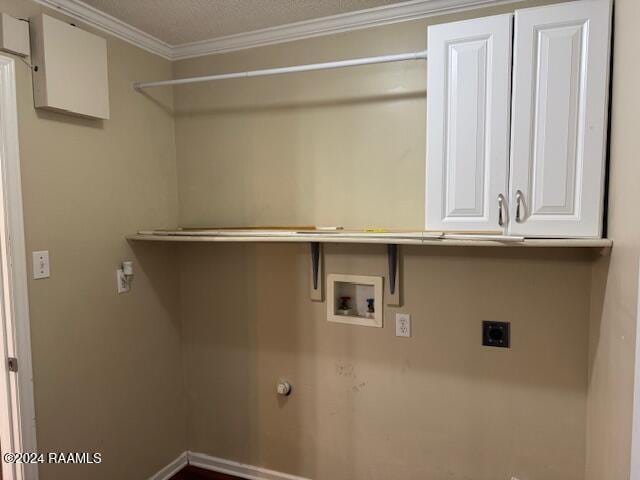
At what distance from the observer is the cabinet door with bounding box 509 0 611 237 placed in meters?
1.35

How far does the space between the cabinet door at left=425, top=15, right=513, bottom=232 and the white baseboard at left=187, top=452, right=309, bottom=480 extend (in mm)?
1635

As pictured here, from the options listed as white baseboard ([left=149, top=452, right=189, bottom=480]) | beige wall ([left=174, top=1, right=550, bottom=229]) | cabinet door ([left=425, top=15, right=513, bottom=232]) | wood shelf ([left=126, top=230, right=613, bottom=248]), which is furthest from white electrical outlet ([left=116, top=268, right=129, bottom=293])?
cabinet door ([left=425, top=15, right=513, bottom=232])

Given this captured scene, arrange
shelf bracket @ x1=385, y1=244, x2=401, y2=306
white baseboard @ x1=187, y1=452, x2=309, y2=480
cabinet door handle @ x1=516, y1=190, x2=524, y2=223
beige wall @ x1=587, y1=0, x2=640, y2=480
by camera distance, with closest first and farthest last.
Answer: beige wall @ x1=587, y1=0, x2=640, y2=480 < cabinet door handle @ x1=516, y1=190, x2=524, y2=223 < shelf bracket @ x1=385, y1=244, x2=401, y2=306 < white baseboard @ x1=187, y1=452, x2=309, y2=480

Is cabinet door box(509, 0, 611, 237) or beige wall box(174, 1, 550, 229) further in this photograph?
beige wall box(174, 1, 550, 229)

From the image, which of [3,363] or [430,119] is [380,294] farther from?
[3,363]

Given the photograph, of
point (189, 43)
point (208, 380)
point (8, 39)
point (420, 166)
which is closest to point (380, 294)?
point (420, 166)

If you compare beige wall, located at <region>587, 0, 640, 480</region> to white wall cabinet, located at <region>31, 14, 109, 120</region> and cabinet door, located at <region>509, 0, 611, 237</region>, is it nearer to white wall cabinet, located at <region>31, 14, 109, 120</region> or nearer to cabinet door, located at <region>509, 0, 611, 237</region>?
cabinet door, located at <region>509, 0, 611, 237</region>

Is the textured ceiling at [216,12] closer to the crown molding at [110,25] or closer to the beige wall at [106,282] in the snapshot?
the crown molding at [110,25]

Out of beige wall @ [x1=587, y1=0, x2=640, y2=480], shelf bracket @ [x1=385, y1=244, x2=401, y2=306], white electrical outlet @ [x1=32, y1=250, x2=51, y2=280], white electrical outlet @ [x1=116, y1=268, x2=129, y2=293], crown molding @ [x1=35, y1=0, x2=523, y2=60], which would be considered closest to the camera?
beige wall @ [x1=587, y1=0, x2=640, y2=480]

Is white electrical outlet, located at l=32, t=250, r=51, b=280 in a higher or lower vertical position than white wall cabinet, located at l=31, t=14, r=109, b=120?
lower

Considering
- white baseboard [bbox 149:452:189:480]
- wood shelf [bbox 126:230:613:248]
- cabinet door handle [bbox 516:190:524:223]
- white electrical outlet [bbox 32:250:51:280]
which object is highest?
cabinet door handle [bbox 516:190:524:223]

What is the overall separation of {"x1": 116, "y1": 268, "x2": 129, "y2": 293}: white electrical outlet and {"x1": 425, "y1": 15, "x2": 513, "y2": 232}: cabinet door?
1.48m

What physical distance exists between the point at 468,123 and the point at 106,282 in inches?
68.1

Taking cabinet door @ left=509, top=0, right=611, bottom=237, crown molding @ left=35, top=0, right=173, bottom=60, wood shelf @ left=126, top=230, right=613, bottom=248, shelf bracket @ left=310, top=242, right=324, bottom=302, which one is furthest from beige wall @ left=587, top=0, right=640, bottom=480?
crown molding @ left=35, top=0, right=173, bottom=60
